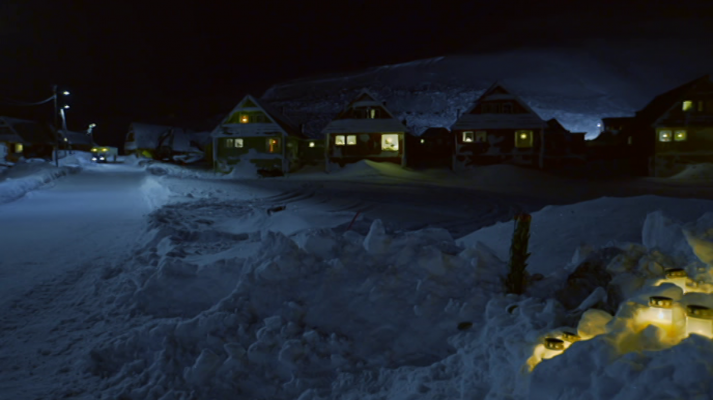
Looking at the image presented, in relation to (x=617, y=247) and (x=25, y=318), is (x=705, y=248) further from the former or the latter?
(x=25, y=318)

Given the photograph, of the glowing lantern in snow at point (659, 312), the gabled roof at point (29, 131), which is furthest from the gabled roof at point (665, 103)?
the gabled roof at point (29, 131)

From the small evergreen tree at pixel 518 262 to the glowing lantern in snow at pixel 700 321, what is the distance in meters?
1.99

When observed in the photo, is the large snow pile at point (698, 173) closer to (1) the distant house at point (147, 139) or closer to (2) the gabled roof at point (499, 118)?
(2) the gabled roof at point (499, 118)

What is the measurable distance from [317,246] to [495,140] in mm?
34764

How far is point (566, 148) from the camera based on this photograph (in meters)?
41.1

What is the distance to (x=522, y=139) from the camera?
38531 millimetres

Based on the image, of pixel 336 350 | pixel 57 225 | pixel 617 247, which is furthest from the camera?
pixel 57 225

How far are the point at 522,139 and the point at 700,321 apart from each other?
3719 centimetres

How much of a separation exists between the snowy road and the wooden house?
25.9m

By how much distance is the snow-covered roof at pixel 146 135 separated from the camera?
7600cm

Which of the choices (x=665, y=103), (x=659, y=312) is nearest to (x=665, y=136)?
(x=665, y=103)

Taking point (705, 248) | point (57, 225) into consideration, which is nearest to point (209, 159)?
point (57, 225)

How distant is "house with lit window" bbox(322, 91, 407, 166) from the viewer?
40.2 meters

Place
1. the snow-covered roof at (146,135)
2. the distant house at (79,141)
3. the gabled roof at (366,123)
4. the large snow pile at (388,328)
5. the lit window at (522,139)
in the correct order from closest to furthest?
the large snow pile at (388,328) → the lit window at (522,139) → the gabled roof at (366,123) → the snow-covered roof at (146,135) → the distant house at (79,141)
